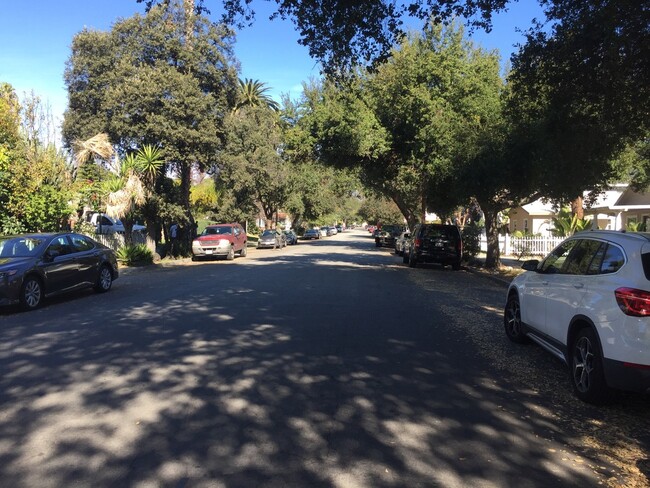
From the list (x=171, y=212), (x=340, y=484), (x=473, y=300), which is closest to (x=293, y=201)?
(x=171, y=212)

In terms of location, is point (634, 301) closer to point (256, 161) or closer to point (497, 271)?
point (497, 271)

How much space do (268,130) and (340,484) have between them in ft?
121

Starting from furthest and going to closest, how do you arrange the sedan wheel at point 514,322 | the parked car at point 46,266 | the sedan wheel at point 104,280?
the sedan wheel at point 104,280, the parked car at point 46,266, the sedan wheel at point 514,322

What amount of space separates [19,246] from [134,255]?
1053cm

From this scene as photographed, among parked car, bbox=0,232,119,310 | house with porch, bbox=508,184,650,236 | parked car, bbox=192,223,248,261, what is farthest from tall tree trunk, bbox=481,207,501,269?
parked car, bbox=0,232,119,310

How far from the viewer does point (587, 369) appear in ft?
17.4

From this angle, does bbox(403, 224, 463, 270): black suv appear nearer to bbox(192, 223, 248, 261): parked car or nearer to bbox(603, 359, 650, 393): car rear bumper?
bbox(192, 223, 248, 261): parked car

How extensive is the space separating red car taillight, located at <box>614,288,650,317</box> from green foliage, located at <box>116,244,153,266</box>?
19750 millimetres

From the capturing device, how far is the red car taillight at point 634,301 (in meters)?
4.62

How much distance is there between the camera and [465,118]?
64.2 ft

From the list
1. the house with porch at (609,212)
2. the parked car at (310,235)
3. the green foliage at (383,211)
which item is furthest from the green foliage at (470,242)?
the green foliage at (383,211)

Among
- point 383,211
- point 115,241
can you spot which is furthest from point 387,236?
point 383,211

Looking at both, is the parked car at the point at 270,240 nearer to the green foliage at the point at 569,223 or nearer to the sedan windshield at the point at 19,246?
the green foliage at the point at 569,223

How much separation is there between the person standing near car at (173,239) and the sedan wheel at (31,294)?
16.2 metres
